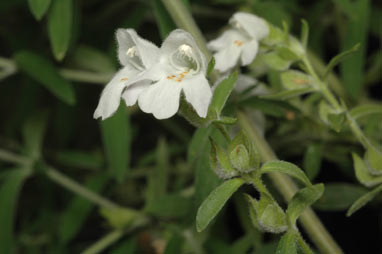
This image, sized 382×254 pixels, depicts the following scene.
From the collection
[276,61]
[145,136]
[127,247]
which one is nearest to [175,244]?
[127,247]

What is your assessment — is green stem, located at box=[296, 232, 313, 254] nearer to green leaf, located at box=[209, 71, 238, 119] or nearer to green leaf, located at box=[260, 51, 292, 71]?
green leaf, located at box=[209, 71, 238, 119]

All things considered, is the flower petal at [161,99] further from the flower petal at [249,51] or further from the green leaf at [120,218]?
the green leaf at [120,218]

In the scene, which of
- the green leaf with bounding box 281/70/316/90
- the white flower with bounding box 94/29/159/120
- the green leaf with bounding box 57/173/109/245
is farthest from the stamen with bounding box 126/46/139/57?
the green leaf with bounding box 57/173/109/245

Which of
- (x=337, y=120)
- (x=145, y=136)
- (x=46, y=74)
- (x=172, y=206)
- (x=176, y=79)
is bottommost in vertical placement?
(x=145, y=136)

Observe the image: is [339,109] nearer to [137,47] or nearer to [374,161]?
[374,161]

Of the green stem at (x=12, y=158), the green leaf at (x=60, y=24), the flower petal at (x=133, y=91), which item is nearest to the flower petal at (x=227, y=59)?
the flower petal at (x=133, y=91)

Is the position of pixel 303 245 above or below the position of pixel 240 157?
below
